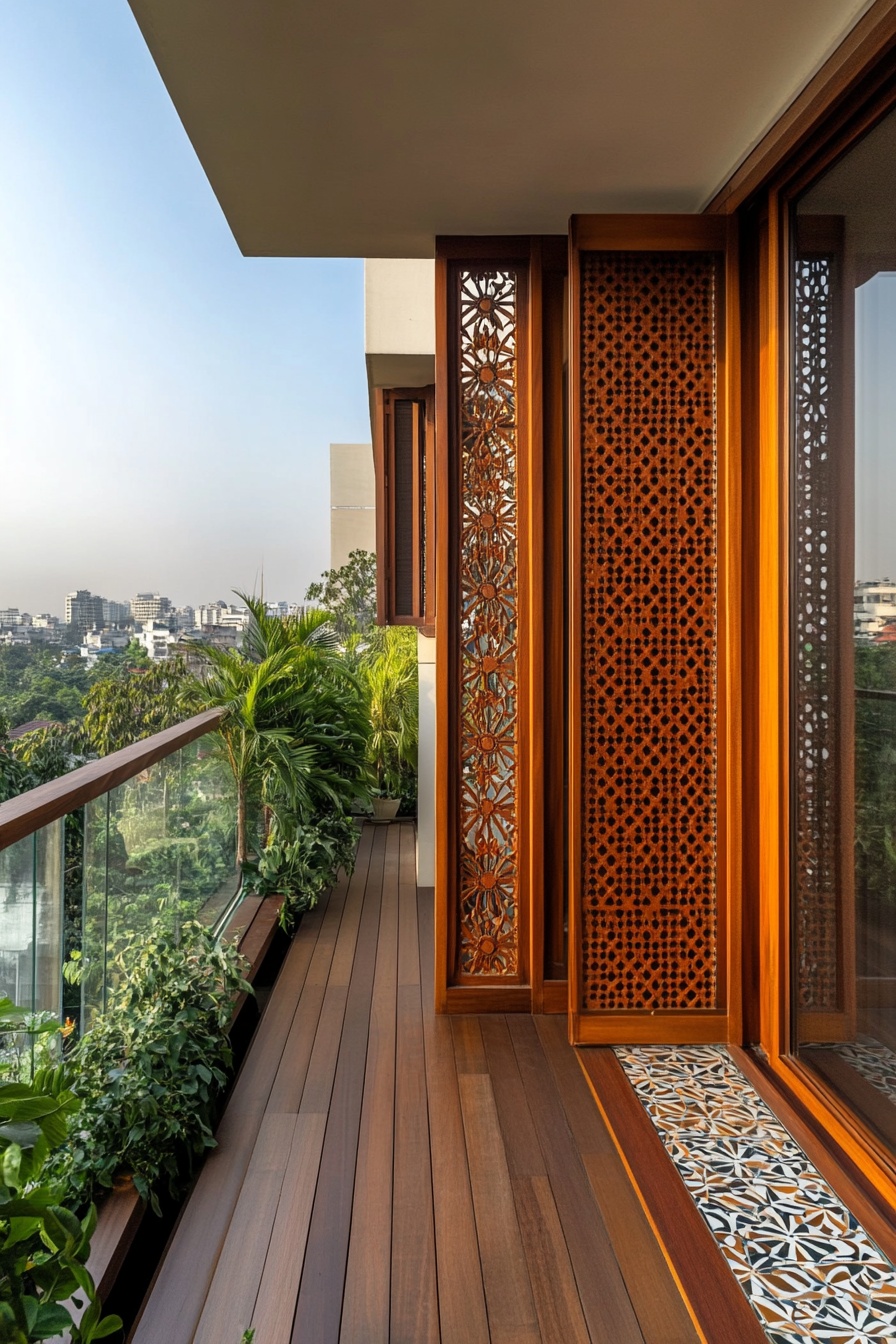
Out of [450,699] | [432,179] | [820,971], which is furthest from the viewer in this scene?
[450,699]

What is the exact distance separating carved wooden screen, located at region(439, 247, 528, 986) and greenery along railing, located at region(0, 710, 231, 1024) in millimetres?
966

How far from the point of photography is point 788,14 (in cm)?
212

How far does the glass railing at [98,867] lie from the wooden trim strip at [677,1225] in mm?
1390

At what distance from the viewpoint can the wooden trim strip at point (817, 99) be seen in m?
2.09

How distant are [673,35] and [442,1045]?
9.38ft

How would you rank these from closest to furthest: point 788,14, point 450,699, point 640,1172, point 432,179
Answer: point 788,14 < point 640,1172 < point 432,179 < point 450,699

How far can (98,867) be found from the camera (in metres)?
2.46

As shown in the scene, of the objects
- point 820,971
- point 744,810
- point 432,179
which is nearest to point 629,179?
point 432,179

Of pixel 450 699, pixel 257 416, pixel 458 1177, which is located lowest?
pixel 458 1177

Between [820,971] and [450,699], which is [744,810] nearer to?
[820,971]

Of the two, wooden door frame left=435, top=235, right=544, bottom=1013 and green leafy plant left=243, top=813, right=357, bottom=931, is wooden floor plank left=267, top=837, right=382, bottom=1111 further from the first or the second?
wooden door frame left=435, top=235, right=544, bottom=1013

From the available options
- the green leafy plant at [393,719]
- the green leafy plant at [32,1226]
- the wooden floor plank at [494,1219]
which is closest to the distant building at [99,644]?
the green leafy plant at [393,719]

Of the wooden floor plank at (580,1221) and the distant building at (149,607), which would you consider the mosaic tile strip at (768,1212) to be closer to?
the wooden floor plank at (580,1221)

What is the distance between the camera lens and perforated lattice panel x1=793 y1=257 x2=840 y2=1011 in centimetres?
252
